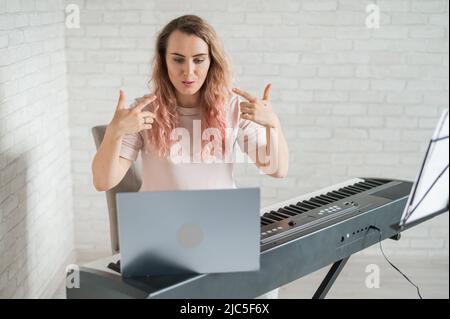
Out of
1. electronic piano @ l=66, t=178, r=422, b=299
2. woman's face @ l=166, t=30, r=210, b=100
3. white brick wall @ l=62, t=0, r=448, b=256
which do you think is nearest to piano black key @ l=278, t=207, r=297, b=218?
electronic piano @ l=66, t=178, r=422, b=299

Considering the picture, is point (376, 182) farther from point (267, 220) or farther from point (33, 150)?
point (33, 150)

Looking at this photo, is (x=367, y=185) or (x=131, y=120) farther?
(x=367, y=185)

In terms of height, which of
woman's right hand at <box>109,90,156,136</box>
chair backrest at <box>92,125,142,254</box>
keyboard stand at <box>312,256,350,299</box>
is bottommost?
keyboard stand at <box>312,256,350,299</box>

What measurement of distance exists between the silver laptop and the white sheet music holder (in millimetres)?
396

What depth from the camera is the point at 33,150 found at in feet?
9.35

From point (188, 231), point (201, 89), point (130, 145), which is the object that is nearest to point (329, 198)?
point (201, 89)

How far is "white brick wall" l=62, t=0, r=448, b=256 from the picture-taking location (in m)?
3.40

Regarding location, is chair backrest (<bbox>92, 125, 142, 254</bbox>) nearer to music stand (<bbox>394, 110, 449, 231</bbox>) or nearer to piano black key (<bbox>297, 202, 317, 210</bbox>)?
piano black key (<bbox>297, 202, 317, 210</bbox>)

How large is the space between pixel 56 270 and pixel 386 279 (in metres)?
1.81

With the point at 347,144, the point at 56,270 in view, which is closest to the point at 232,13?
the point at 347,144

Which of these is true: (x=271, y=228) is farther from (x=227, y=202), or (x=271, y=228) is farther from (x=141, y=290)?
(x=141, y=290)

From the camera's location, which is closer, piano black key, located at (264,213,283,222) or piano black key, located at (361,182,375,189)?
piano black key, located at (264,213,283,222)

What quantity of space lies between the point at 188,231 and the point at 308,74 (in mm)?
2230
